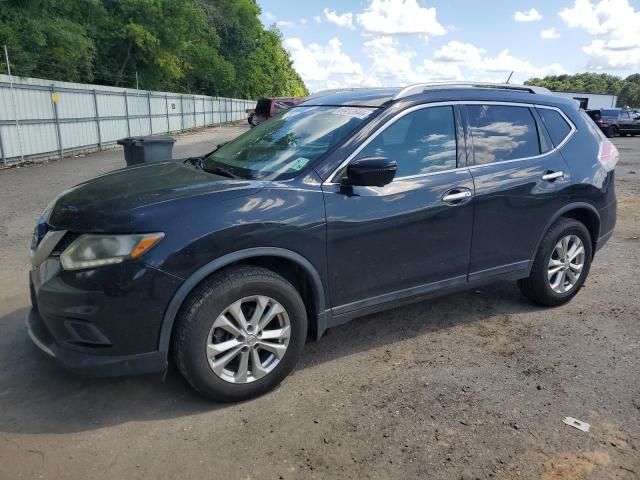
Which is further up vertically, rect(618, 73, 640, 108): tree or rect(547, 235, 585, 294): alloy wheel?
rect(618, 73, 640, 108): tree

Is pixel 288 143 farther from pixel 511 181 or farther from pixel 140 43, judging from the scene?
pixel 140 43

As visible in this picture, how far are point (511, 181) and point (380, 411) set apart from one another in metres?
2.05

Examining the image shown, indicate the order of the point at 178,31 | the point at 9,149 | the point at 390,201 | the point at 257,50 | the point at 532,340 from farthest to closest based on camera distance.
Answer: the point at 257,50 → the point at 178,31 → the point at 9,149 → the point at 532,340 → the point at 390,201

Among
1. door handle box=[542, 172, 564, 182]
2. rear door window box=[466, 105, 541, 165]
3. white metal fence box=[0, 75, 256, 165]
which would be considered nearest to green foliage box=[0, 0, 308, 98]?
white metal fence box=[0, 75, 256, 165]

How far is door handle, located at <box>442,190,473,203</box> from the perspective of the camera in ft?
11.9

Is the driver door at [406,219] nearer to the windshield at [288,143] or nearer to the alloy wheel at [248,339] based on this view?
the windshield at [288,143]

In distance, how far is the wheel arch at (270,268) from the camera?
9.08 ft

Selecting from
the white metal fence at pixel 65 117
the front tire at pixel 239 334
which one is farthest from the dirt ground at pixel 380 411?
the white metal fence at pixel 65 117

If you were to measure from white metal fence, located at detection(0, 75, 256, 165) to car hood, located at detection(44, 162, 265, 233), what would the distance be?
37.1ft

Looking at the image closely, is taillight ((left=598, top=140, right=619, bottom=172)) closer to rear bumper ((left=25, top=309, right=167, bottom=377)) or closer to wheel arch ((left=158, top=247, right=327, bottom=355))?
wheel arch ((left=158, top=247, right=327, bottom=355))

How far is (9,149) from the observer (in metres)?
12.8

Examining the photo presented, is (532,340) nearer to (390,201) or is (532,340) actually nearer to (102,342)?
(390,201)

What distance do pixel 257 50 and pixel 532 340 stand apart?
2861 inches

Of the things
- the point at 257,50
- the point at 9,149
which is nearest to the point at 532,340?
the point at 9,149
